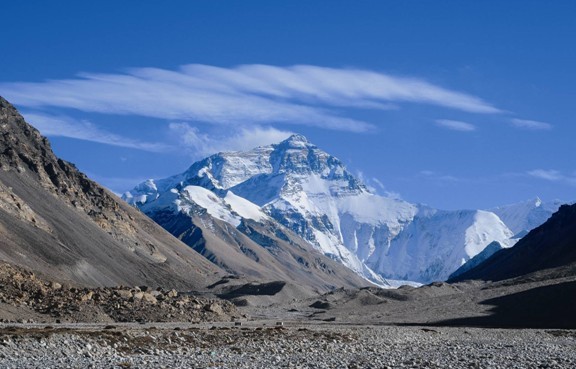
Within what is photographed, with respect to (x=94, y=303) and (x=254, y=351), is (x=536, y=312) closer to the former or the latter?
(x=94, y=303)

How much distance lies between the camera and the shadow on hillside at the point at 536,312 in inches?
4847

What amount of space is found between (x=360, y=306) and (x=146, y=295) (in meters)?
90.7

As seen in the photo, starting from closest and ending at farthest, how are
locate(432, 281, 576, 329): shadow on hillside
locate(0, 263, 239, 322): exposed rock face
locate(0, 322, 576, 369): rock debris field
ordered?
locate(0, 322, 576, 369): rock debris field
locate(0, 263, 239, 322): exposed rock face
locate(432, 281, 576, 329): shadow on hillside

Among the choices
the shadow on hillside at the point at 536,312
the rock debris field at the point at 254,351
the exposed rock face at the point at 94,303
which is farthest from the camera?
the shadow on hillside at the point at 536,312

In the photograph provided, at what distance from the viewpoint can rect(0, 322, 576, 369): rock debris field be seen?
→ 164 ft

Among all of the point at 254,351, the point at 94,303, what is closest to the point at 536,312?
the point at 94,303

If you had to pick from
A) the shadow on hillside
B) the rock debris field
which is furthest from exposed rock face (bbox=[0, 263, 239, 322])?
the shadow on hillside

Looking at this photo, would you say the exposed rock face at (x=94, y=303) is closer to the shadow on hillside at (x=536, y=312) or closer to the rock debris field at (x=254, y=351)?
the rock debris field at (x=254, y=351)

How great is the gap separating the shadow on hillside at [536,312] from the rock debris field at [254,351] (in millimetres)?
41952

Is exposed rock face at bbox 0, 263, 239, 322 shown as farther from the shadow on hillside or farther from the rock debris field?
the shadow on hillside

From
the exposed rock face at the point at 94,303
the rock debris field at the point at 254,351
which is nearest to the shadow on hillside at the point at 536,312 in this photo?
the exposed rock face at the point at 94,303

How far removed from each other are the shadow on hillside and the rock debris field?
41952 millimetres

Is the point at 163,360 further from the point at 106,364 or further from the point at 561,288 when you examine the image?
the point at 561,288

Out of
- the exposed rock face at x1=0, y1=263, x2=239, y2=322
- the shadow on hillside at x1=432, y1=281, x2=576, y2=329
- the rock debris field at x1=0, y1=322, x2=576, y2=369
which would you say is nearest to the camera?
the rock debris field at x1=0, y1=322, x2=576, y2=369
